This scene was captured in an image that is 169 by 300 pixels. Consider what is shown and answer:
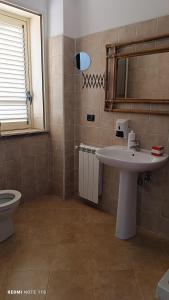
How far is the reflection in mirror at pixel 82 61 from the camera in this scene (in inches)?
94.4

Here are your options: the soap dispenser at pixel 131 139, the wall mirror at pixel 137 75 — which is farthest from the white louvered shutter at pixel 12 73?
the soap dispenser at pixel 131 139

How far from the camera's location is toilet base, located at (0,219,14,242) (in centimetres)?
194

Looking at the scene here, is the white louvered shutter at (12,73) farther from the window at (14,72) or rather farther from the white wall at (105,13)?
the white wall at (105,13)

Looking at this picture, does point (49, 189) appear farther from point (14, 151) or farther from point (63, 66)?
point (63, 66)

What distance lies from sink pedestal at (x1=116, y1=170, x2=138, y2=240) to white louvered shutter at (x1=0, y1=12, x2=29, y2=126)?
155cm

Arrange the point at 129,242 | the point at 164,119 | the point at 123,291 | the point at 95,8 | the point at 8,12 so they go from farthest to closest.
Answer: the point at 8,12
the point at 95,8
the point at 129,242
the point at 164,119
the point at 123,291

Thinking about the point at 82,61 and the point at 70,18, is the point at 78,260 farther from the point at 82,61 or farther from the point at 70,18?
the point at 70,18

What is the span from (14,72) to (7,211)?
63.5 inches

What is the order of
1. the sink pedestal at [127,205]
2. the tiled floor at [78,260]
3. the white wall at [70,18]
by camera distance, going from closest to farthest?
the tiled floor at [78,260]
the sink pedestal at [127,205]
the white wall at [70,18]

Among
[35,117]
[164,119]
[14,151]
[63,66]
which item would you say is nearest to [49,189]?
[14,151]

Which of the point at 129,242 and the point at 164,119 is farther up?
the point at 164,119

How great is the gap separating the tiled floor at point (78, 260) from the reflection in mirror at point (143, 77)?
135cm

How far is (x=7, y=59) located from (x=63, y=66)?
645 mm

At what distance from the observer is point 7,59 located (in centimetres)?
246
